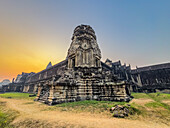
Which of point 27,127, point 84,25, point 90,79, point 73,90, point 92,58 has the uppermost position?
point 84,25

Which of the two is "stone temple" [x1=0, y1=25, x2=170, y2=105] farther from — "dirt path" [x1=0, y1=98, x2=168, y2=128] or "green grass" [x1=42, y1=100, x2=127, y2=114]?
"dirt path" [x1=0, y1=98, x2=168, y2=128]

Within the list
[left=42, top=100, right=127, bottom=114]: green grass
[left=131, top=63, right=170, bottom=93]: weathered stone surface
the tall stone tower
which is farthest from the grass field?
[left=131, top=63, right=170, bottom=93]: weathered stone surface

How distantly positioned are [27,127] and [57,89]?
4.69 metres

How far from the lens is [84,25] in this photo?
14172 millimetres

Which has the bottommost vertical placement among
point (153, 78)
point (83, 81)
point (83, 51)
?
point (83, 81)

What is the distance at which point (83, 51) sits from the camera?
1225 centimetres

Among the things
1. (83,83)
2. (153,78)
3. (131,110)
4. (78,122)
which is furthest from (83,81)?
(153,78)

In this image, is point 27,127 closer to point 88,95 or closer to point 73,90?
point 73,90

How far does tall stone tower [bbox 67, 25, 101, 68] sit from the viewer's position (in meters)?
11.7

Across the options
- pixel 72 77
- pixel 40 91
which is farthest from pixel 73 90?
pixel 40 91

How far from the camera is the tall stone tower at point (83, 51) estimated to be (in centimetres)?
1165

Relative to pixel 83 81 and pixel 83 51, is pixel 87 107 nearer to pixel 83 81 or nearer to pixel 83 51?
pixel 83 81

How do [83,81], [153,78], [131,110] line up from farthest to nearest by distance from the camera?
[153,78] → [83,81] → [131,110]

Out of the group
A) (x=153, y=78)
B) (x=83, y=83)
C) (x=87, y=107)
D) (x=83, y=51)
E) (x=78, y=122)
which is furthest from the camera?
(x=153, y=78)
